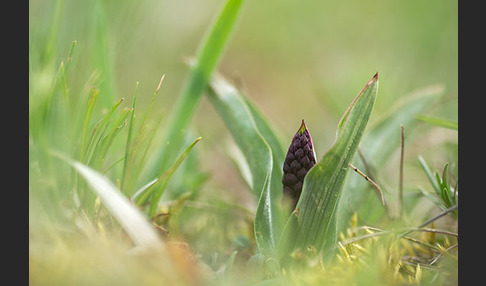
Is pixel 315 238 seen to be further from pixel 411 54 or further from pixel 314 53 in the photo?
pixel 314 53

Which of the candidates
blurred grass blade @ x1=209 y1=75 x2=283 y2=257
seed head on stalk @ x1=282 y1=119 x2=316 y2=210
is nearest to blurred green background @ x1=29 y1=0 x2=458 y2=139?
blurred grass blade @ x1=209 y1=75 x2=283 y2=257

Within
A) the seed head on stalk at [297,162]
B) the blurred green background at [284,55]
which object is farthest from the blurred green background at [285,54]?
the seed head on stalk at [297,162]

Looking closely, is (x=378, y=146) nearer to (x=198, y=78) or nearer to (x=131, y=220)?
(x=198, y=78)

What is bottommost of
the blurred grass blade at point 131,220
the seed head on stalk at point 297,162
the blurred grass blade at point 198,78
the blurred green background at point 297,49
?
the blurred grass blade at point 131,220

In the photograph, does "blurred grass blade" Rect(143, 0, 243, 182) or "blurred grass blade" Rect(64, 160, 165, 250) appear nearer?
"blurred grass blade" Rect(64, 160, 165, 250)

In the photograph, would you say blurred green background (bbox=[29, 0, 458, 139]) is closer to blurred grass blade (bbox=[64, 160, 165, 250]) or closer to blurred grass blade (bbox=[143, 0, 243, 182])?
blurred grass blade (bbox=[143, 0, 243, 182])

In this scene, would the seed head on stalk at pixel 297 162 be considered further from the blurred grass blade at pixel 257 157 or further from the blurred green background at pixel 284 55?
the blurred green background at pixel 284 55

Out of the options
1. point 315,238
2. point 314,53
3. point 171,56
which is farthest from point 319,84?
point 315,238
